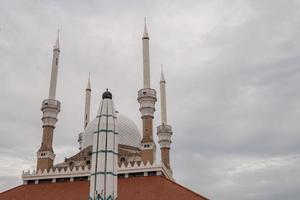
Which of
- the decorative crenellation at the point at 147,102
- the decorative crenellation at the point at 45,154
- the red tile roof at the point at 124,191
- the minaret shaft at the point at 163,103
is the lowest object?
the red tile roof at the point at 124,191

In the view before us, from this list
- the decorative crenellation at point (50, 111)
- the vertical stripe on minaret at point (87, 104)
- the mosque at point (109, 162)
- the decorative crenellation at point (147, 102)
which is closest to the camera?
the mosque at point (109, 162)

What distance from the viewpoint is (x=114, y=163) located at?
2989 centimetres

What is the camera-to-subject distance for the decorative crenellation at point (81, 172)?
4053 centimetres

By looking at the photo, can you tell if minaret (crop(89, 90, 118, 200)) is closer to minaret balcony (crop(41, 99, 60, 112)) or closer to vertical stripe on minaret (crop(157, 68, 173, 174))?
minaret balcony (crop(41, 99, 60, 112))

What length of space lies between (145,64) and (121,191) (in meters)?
16.1

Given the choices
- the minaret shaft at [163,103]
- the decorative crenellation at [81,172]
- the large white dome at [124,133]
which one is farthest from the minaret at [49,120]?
the minaret shaft at [163,103]

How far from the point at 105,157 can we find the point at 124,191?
890cm

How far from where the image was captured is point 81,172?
138 feet

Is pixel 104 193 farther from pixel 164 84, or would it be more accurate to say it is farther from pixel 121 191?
pixel 164 84

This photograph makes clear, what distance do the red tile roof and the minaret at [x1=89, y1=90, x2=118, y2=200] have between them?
22.9ft

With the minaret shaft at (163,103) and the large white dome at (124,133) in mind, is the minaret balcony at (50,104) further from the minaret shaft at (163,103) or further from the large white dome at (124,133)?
the minaret shaft at (163,103)

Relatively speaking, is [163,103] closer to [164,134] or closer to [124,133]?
[164,134]

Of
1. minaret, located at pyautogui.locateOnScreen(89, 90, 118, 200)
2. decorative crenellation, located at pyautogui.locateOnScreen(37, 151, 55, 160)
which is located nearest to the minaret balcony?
decorative crenellation, located at pyautogui.locateOnScreen(37, 151, 55, 160)

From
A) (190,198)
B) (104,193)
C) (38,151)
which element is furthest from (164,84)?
(104,193)
